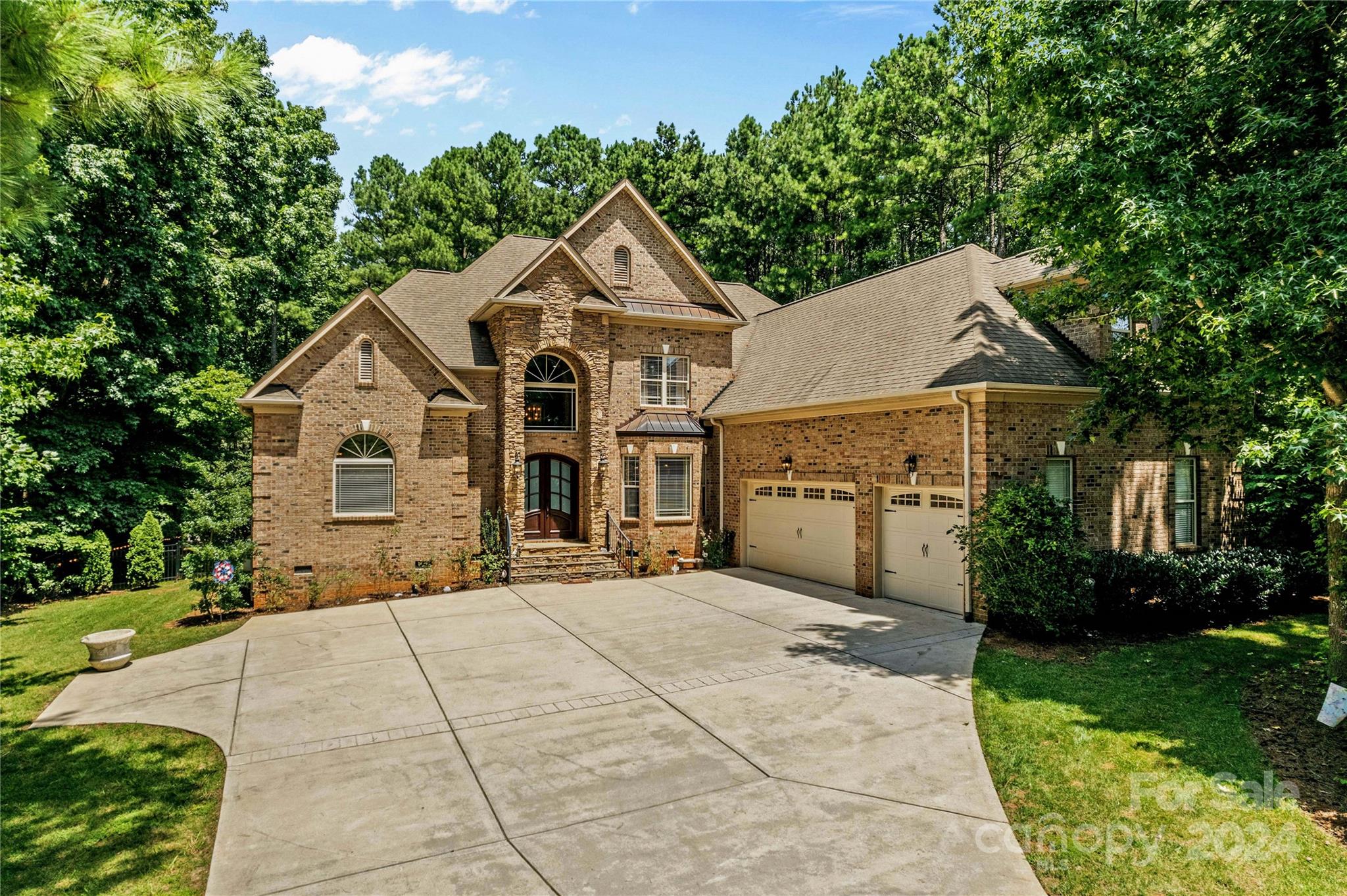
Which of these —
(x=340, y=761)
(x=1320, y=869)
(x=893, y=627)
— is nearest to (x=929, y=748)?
(x=1320, y=869)

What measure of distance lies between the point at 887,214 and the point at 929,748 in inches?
1038

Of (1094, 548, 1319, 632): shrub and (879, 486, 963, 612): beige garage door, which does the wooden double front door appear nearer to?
(879, 486, 963, 612): beige garage door

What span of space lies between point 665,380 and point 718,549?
15.9 ft

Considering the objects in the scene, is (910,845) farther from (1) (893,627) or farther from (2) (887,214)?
(2) (887,214)

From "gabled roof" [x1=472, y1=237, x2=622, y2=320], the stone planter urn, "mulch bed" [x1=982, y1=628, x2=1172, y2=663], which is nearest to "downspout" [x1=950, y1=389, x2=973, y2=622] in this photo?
"mulch bed" [x1=982, y1=628, x2=1172, y2=663]

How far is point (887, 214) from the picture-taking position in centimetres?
2923

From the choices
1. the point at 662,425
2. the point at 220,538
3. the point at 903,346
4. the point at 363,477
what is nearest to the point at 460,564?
the point at 363,477

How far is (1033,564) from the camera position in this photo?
10.8 metres

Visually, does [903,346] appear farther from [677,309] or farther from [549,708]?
[549,708]

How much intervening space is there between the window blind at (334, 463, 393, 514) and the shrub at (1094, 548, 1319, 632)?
13.9 meters

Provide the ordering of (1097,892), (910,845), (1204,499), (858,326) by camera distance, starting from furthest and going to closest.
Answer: (858,326) < (1204,499) < (910,845) < (1097,892)

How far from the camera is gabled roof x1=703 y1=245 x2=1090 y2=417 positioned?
Result: 12.7 m

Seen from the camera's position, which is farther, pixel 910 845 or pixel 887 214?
pixel 887 214

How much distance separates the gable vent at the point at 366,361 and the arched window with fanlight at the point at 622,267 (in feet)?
22.6
